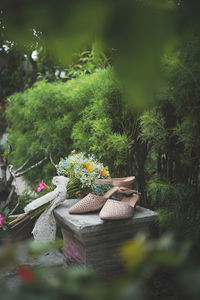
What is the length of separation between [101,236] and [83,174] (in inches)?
27.1

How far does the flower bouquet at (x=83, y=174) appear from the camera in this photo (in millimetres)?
2523

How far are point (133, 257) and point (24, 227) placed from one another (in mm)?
2509

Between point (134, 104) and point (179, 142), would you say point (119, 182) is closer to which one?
point (179, 142)

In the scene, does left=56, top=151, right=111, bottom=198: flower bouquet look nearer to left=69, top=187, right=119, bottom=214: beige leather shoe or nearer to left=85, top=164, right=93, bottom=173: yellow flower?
left=85, top=164, right=93, bottom=173: yellow flower

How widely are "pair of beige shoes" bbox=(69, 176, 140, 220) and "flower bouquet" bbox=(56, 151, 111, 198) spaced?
0.12 meters

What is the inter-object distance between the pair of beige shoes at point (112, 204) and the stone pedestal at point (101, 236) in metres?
0.06

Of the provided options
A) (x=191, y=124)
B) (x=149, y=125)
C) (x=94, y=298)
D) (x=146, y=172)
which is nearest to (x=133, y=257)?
(x=94, y=298)

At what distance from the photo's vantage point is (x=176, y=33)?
0.42 m

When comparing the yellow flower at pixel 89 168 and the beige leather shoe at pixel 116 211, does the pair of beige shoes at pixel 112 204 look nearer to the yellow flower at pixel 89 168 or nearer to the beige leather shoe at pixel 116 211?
the beige leather shoe at pixel 116 211

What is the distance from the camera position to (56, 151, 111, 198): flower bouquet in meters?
2.52

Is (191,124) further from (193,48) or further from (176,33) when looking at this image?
(176,33)

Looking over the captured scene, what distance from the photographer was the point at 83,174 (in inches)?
101

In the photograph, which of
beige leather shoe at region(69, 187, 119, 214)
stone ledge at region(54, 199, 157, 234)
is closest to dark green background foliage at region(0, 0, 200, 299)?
stone ledge at region(54, 199, 157, 234)

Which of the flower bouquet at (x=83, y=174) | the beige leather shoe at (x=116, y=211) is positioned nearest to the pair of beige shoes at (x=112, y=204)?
the beige leather shoe at (x=116, y=211)
